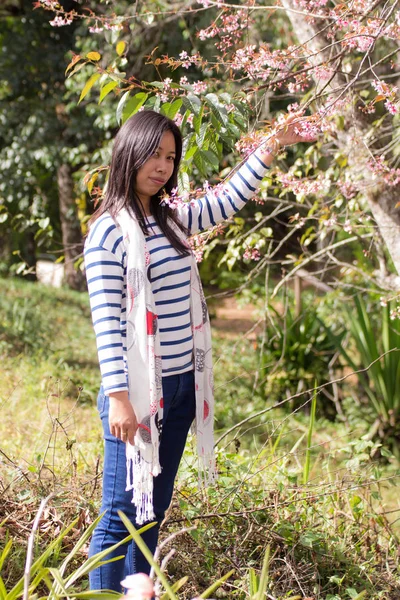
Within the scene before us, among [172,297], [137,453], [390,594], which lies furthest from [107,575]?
[390,594]

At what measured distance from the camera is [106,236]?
79.0 inches

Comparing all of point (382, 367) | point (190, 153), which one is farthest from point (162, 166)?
point (382, 367)

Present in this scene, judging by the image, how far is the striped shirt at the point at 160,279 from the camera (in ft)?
6.44

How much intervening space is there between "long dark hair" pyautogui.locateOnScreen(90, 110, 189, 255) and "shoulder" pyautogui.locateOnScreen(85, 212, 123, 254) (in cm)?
4

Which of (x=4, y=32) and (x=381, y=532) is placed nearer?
(x=381, y=532)

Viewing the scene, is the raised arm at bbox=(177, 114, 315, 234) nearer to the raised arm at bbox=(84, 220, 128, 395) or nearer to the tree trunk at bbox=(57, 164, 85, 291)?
the raised arm at bbox=(84, 220, 128, 395)

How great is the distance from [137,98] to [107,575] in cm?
147

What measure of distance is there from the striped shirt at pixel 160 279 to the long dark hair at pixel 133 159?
51 mm

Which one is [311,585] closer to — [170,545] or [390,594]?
[390,594]

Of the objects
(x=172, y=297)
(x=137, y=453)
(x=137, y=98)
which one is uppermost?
(x=137, y=98)

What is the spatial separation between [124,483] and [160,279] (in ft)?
1.92

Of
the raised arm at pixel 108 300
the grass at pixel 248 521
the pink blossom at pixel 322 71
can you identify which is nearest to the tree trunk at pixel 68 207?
the grass at pixel 248 521

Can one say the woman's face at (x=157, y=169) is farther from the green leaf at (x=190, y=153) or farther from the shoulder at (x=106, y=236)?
the green leaf at (x=190, y=153)

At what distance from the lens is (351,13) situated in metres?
2.38
